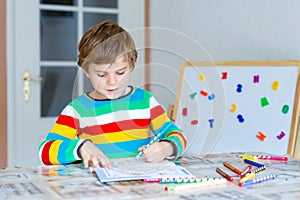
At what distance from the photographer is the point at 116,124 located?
1.54 meters

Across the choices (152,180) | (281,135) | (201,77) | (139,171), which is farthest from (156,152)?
(201,77)

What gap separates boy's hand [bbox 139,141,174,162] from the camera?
134cm

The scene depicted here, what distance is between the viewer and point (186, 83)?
2271 millimetres

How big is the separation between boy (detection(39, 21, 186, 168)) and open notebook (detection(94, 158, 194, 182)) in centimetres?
5

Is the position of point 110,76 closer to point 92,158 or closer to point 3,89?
point 92,158

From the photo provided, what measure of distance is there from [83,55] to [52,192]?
59 centimetres

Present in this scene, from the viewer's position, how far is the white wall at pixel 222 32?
1.98 metres

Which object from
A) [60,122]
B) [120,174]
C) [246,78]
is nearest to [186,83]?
[246,78]

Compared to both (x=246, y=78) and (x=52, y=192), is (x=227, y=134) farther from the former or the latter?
(x=52, y=192)

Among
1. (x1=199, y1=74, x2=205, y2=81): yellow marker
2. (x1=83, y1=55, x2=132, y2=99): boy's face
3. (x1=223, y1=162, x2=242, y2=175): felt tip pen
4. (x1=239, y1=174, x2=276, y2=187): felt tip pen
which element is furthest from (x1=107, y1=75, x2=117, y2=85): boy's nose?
(x1=199, y1=74, x2=205, y2=81): yellow marker

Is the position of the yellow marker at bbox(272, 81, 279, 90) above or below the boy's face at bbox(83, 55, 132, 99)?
below

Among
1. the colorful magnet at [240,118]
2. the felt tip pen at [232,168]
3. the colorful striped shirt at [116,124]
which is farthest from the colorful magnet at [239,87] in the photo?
the felt tip pen at [232,168]

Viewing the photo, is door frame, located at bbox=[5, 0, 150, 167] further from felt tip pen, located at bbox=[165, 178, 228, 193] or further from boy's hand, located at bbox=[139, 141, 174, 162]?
felt tip pen, located at bbox=[165, 178, 228, 193]

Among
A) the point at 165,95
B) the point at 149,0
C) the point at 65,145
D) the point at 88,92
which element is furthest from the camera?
the point at 149,0
